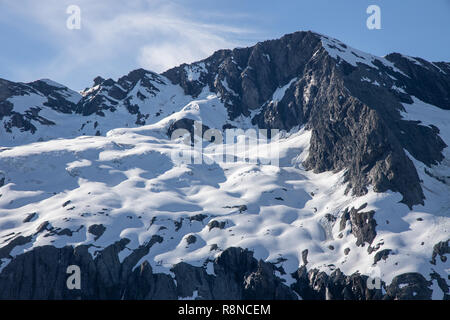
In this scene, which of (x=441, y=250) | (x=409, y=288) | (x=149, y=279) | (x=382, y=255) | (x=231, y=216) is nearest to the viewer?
(x=409, y=288)

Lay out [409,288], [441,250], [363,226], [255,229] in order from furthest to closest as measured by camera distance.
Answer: [255,229] → [363,226] → [441,250] → [409,288]

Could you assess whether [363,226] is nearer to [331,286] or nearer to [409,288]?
[331,286]

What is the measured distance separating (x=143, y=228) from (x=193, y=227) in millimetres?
13109

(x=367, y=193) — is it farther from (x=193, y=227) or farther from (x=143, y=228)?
(x=143, y=228)

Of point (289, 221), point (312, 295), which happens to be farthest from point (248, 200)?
point (312, 295)

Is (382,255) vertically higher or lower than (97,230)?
lower

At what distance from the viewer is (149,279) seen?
142m

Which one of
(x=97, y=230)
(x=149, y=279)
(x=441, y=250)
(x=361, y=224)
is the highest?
(x=97, y=230)

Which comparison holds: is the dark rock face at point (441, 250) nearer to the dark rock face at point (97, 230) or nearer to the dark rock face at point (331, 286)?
the dark rock face at point (331, 286)

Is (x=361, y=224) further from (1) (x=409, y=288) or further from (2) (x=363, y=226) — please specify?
(1) (x=409, y=288)

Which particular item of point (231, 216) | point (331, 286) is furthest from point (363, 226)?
point (231, 216)

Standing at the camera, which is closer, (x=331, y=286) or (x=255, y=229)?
(x=331, y=286)

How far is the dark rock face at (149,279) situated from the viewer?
13788 cm

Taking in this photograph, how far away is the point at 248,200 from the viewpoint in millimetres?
176125
